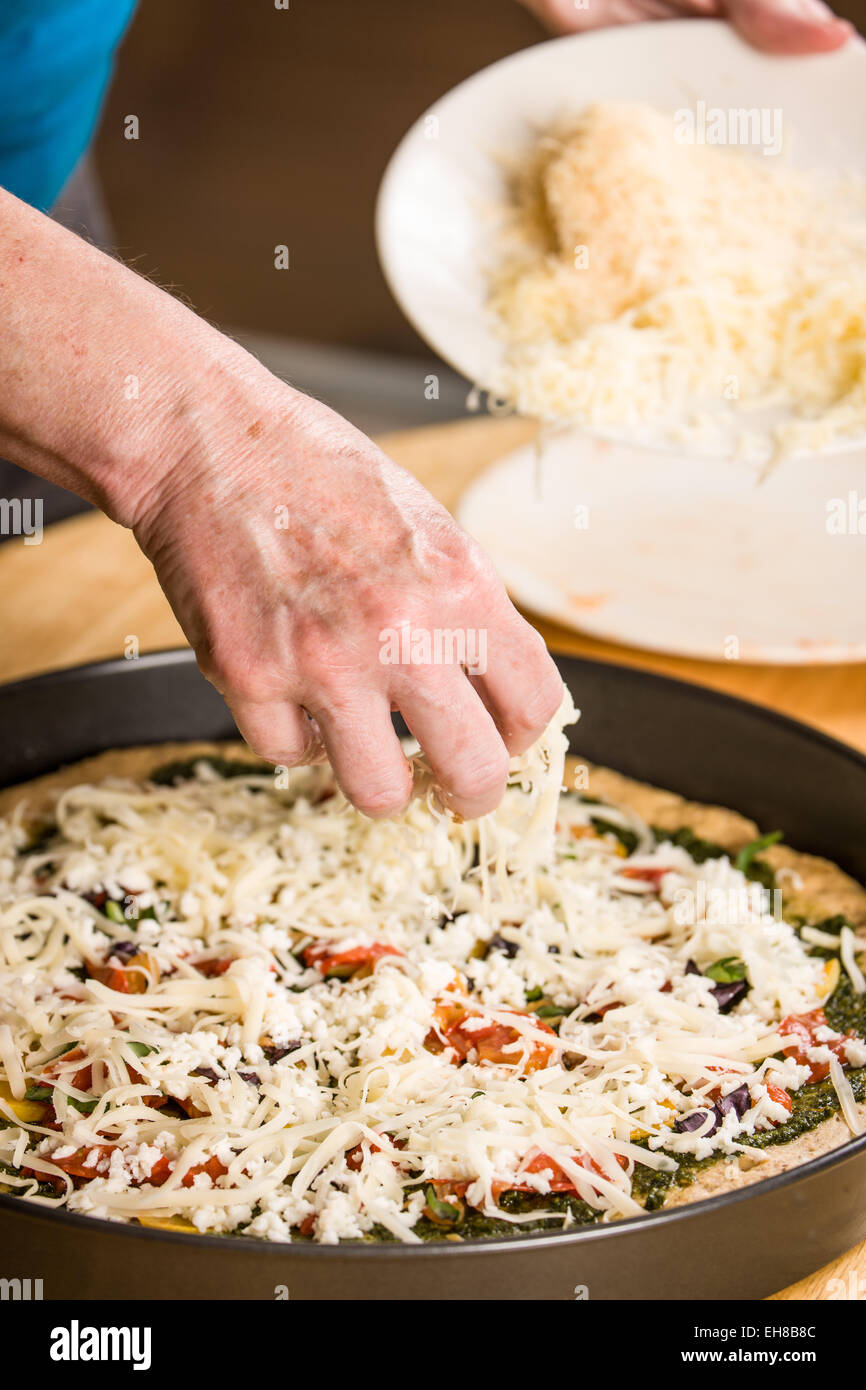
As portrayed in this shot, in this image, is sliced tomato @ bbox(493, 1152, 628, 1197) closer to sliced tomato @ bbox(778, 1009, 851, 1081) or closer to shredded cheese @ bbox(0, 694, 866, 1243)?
shredded cheese @ bbox(0, 694, 866, 1243)

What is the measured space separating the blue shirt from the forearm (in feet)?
4.67

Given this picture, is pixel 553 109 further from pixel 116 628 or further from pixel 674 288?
pixel 116 628

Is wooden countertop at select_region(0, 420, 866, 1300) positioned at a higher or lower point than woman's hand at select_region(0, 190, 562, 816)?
lower

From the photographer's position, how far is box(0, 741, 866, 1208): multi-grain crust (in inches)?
83.0

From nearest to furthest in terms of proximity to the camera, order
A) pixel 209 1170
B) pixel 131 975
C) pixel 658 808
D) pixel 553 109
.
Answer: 1. pixel 209 1170
2. pixel 131 975
3. pixel 658 808
4. pixel 553 109

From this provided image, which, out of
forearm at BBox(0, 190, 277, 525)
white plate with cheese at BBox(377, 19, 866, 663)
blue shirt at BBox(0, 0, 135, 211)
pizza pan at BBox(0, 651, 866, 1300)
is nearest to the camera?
pizza pan at BBox(0, 651, 866, 1300)

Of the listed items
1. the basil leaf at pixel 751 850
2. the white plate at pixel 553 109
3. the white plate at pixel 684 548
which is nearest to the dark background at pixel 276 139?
the white plate at pixel 684 548

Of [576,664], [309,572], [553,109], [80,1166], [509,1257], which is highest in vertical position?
[553,109]

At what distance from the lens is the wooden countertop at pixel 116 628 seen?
105 inches

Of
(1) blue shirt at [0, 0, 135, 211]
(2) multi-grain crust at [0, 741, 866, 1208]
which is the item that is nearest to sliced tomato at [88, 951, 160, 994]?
(2) multi-grain crust at [0, 741, 866, 1208]

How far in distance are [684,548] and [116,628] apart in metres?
1.17

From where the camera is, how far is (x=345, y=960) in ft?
6.14

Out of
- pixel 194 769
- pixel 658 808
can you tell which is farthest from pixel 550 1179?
pixel 194 769
